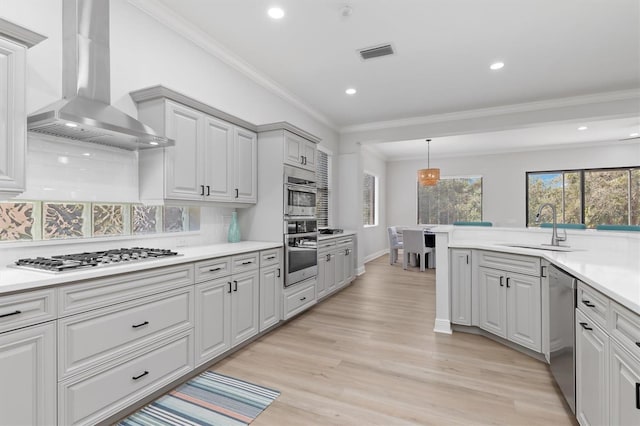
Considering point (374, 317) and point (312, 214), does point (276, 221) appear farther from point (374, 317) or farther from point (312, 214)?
point (374, 317)

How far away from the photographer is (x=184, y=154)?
2.70 meters

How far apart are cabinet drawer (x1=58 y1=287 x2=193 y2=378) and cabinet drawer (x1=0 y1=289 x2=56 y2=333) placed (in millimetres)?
99

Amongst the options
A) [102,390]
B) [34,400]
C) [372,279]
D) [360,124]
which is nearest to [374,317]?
[372,279]

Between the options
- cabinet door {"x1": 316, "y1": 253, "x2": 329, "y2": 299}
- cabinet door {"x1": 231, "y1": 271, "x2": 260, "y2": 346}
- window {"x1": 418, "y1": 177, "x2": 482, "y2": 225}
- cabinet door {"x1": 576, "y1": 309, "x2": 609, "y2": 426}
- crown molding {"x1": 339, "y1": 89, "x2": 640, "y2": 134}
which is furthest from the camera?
window {"x1": 418, "y1": 177, "x2": 482, "y2": 225}

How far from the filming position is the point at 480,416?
1.97 meters

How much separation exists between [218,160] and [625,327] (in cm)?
302

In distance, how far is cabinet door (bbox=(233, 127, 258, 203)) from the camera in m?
3.30

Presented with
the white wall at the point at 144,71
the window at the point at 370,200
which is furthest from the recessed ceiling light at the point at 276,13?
the window at the point at 370,200

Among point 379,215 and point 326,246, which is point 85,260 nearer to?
point 326,246

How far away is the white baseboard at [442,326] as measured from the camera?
336cm

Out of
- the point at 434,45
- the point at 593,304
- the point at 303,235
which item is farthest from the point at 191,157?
the point at 593,304

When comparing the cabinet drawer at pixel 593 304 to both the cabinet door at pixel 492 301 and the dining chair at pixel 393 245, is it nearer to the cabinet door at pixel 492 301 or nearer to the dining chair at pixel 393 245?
the cabinet door at pixel 492 301

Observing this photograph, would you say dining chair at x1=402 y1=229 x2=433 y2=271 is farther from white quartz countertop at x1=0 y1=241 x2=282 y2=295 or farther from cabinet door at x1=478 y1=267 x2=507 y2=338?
white quartz countertop at x1=0 y1=241 x2=282 y2=295

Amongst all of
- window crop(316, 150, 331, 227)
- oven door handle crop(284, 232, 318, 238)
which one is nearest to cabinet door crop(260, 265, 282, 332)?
oven door handle crop(284, 232, 318, 238)
